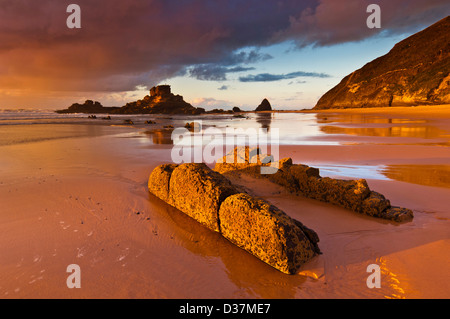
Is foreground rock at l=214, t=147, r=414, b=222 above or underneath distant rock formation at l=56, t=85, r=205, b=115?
underneath

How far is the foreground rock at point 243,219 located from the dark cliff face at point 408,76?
50.7 metres

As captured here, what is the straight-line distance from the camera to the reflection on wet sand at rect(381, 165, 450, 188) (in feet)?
18.5

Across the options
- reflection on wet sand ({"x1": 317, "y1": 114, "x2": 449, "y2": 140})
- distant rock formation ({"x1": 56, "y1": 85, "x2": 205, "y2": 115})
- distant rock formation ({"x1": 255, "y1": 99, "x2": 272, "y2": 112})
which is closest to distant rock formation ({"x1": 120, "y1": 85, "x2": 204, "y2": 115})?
distant rock formation ({"x1": 56, "y1": 85, "x2": 205, "y2": 115})

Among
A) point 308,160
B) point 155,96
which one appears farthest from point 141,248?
point 155,96

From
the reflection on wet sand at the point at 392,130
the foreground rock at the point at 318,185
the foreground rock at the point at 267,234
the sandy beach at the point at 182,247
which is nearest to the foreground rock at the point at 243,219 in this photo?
the foreground rock at the point at 267,234

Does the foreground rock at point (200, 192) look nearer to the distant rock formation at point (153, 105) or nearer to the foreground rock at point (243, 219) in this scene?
the foreground rock at point (243, 219)

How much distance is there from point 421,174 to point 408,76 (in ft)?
217

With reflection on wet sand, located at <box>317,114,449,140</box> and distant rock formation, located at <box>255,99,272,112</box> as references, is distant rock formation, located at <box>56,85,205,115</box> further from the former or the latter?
reflection on wet sand, located at <box>317,114,449,140</box>

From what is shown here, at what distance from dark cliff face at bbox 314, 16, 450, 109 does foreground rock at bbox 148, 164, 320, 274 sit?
1997 inches

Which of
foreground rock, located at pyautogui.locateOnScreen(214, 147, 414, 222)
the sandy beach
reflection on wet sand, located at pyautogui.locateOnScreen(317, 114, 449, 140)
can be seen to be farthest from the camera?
reflection on wet sand, located at pyautogui.locateOnScreen(317, 114, 449, 140)

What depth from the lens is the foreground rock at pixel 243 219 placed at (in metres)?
2.81

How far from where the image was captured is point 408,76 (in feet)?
185
